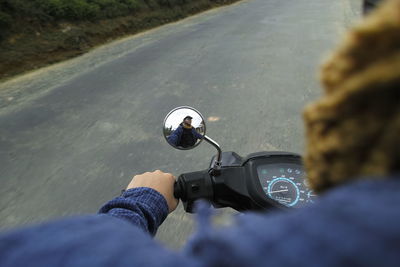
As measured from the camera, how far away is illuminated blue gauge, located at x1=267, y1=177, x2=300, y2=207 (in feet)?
4.30

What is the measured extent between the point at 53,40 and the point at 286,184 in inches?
286

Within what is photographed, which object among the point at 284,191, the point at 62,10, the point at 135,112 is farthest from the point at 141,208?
the point at 62,10

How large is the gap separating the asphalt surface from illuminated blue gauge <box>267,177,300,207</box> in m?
0.86

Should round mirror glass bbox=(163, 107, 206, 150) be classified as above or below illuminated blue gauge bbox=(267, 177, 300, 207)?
above

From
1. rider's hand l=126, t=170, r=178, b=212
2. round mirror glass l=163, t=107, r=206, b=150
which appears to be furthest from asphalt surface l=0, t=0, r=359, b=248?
rider's hand l=126, t=170, r=178, b=212

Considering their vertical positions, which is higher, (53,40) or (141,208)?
(141,208)

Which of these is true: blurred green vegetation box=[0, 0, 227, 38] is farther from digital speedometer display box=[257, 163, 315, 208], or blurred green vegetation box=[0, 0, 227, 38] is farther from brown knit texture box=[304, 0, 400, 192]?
brown knit texture box=[304, 0, 400, 192]

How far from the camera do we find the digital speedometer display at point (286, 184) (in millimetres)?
1320

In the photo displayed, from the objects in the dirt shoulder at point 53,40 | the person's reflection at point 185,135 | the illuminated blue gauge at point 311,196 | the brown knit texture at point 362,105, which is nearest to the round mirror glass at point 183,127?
the person's reflection at point 185,135

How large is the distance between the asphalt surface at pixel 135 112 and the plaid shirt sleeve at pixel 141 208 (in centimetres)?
120

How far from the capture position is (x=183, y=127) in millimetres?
1225

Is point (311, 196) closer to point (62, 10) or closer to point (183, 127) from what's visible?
point (183, 127)

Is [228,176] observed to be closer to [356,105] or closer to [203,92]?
[356,105]

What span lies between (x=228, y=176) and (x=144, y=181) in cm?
29
